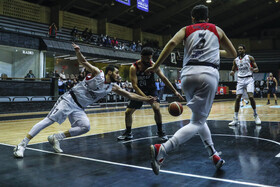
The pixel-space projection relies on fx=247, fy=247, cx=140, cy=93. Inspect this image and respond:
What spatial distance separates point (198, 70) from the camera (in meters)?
2.55

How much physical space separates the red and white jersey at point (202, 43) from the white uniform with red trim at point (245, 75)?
4.00 m

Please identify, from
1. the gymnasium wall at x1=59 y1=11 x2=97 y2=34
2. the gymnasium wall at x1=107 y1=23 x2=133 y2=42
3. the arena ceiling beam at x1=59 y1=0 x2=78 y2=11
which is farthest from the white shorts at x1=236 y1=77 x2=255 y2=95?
the gymnasium wall at x1=107 y1=23 x2=133 y2=42

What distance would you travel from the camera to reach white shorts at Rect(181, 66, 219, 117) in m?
2.53

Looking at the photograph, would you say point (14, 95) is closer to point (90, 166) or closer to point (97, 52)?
point (97, 52)

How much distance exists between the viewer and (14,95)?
12.2m

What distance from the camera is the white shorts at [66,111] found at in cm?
368

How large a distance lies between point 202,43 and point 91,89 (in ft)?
6.29

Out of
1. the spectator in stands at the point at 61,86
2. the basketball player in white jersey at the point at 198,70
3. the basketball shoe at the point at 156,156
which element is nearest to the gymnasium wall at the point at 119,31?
the spectator in stands at the point at 61,86

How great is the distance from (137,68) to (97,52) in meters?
15.9

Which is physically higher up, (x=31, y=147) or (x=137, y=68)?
(x=137, y=68)

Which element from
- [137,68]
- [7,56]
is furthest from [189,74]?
[7,56]

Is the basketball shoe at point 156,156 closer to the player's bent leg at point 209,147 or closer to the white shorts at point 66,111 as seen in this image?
the player's bent leg at point 209,147

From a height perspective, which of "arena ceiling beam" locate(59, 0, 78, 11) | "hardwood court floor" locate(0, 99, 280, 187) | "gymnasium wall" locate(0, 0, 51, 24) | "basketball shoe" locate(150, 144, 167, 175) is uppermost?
"arena ceiling beam" locate(59, 0, 78, 11)

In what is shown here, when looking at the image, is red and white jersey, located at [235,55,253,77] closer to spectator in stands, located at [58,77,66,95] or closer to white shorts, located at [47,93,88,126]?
white shorts, located at [47,93,88,126]
